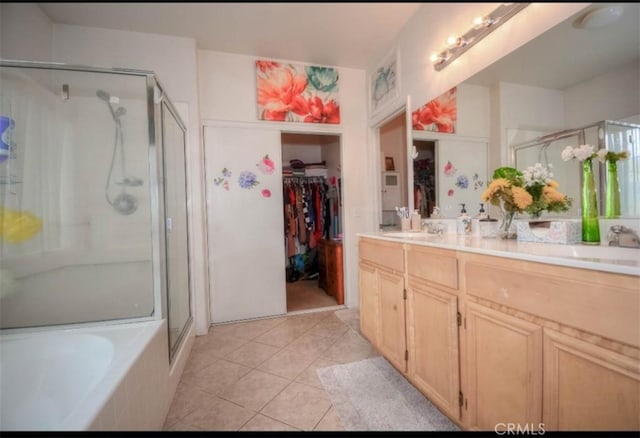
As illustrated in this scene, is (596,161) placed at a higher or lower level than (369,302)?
higher

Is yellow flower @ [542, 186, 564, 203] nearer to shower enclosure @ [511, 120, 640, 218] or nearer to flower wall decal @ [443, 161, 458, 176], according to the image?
shower enclosure @ [511, 120, 640, 218]

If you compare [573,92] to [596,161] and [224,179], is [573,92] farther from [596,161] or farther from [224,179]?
[224,179]

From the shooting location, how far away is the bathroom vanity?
63cm

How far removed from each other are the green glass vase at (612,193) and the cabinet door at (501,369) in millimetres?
634

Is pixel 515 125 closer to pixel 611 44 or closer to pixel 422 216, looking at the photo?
pixel 611 44

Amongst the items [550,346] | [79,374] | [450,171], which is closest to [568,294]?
[550,346]

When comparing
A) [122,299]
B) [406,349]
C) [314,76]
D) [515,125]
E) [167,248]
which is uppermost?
[314,76]

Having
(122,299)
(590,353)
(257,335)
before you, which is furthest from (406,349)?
(122,299)

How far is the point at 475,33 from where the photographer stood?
4.83 ft

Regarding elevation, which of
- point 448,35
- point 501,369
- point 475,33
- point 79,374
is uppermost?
point 448,35

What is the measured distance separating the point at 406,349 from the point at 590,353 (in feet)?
2.79

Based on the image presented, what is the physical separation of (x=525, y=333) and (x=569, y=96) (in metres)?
1.05

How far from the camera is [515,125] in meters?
1.36

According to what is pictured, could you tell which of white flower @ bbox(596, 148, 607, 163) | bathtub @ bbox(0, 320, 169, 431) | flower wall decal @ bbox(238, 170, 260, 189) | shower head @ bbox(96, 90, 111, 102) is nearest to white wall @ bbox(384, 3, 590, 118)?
white flower @ bbox(596, 148, 607, 163)
